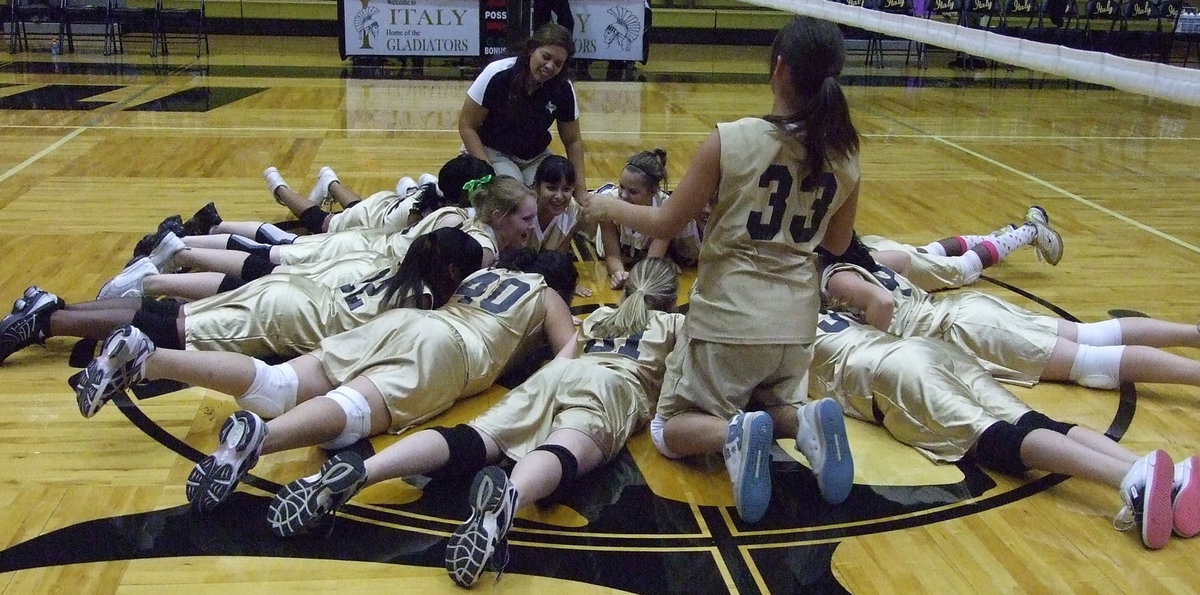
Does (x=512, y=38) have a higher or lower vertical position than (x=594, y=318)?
higher

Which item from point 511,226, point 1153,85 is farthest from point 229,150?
point 1153,85

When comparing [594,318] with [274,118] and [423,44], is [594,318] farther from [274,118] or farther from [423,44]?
[423,44]

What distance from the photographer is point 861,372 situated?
9.68ft

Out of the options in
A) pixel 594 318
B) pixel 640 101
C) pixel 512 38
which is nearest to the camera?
pixel 594 318

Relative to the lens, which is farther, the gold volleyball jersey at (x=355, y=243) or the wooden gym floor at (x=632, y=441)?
the gold volleyball jersey at (x=355, y=243)

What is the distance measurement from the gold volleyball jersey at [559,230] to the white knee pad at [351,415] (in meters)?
1.52

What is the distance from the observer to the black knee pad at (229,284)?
3.55 m

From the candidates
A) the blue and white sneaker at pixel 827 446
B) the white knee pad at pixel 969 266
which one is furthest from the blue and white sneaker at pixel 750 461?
the white knee pad at pixel 969 266

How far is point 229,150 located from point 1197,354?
5.49 m

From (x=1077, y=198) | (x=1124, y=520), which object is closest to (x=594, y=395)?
(x=1124, y=520)

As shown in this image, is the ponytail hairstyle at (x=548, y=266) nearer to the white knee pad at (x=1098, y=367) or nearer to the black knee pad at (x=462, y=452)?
the black knee pad at (x=462, y=452)

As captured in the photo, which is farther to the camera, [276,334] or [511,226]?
[511,226]

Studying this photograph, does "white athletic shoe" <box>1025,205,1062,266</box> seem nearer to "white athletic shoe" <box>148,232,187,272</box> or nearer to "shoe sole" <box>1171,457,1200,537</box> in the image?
"shoe sole" <box>1171,457,1200,537</box>

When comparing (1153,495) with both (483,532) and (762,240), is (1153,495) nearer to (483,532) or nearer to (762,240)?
(762,240)
